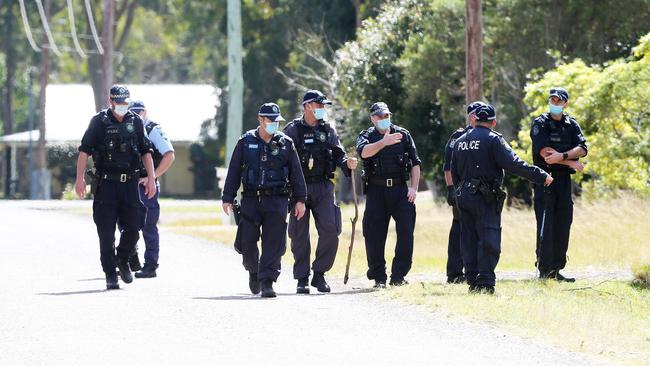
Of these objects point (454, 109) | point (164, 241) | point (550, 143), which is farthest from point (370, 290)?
point (454, 109)

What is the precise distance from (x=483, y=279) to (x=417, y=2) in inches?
740

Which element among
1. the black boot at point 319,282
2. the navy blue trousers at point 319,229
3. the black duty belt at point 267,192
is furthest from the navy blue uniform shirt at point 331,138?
the black boot at point 319,282

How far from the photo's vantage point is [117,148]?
14930mm

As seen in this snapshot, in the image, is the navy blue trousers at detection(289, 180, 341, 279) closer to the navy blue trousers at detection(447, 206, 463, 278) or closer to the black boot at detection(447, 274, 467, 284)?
the navy blue trousers at detection(447, 206, 463, 278)

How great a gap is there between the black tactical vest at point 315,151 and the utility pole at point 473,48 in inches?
333

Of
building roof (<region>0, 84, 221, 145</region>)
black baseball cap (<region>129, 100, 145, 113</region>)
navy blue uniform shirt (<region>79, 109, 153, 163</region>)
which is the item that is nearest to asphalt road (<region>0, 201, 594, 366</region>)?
navy blue uniform shirt (<region>79, 109, 153, 163</region>)

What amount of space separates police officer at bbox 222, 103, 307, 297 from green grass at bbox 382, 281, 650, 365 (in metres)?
1.16

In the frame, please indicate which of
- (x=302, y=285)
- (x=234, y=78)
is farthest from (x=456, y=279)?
(x=234, y=78)

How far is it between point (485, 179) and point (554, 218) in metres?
2.37

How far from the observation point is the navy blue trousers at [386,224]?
51.5 ft

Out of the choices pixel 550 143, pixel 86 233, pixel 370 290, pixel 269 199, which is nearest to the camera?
pixel 269 199

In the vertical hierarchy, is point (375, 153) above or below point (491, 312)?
above

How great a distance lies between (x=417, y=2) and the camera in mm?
32656

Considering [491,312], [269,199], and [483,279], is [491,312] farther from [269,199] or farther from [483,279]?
[269,199]
